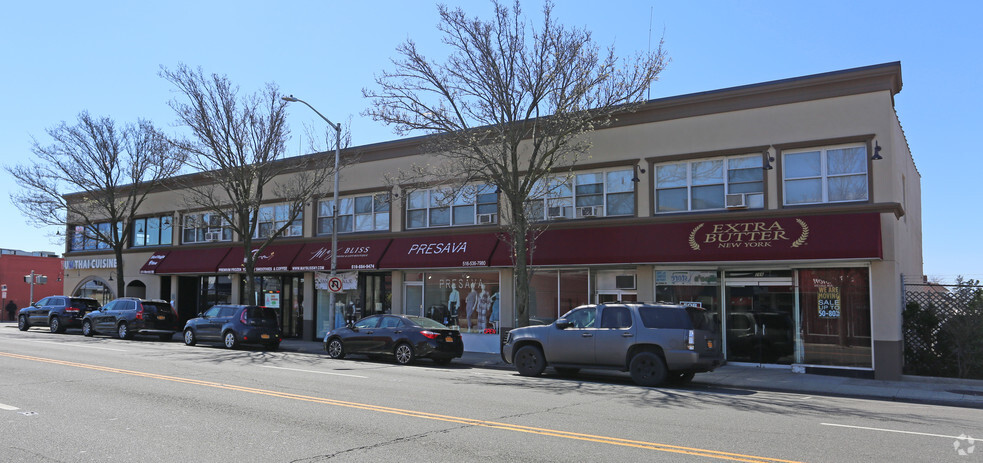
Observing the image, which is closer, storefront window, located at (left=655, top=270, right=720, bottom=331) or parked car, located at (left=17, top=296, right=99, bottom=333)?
storefront window, located at (left=655, top=270, right=720, bottom=331)

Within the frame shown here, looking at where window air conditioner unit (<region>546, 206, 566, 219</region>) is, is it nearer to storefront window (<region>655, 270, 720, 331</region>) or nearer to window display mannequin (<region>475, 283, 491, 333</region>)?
window display mannequin (<region>475, 283, 491, 333</region>)

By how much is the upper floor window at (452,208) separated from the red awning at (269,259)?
566 centimetres

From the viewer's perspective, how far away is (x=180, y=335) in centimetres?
3058

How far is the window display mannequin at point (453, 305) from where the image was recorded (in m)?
24.0

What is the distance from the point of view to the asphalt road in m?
7.33

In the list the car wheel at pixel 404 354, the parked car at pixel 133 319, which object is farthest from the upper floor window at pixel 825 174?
the parked car at pixel 133 319

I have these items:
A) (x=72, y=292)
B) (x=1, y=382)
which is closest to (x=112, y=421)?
(x=1, y=382)

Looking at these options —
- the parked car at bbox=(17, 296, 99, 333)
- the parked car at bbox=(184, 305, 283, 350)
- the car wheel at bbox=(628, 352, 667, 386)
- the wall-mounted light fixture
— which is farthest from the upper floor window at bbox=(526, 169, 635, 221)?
the parked car at bbox=(17, 296, 99, 333)

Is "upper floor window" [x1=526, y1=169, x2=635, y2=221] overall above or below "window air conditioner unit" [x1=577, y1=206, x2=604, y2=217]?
above

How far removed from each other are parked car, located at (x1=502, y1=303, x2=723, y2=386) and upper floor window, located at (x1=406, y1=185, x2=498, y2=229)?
7.28m

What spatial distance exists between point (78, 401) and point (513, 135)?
12.5 m

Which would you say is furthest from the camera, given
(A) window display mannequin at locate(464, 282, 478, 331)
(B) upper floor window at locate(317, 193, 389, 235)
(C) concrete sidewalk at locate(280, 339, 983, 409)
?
(B) upper floor window at locate(317, 193, 389, 235)

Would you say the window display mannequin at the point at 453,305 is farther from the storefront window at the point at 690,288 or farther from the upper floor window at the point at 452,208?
the storefront window at the point at 690,288

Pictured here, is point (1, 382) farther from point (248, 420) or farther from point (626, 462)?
point (626, 462)
